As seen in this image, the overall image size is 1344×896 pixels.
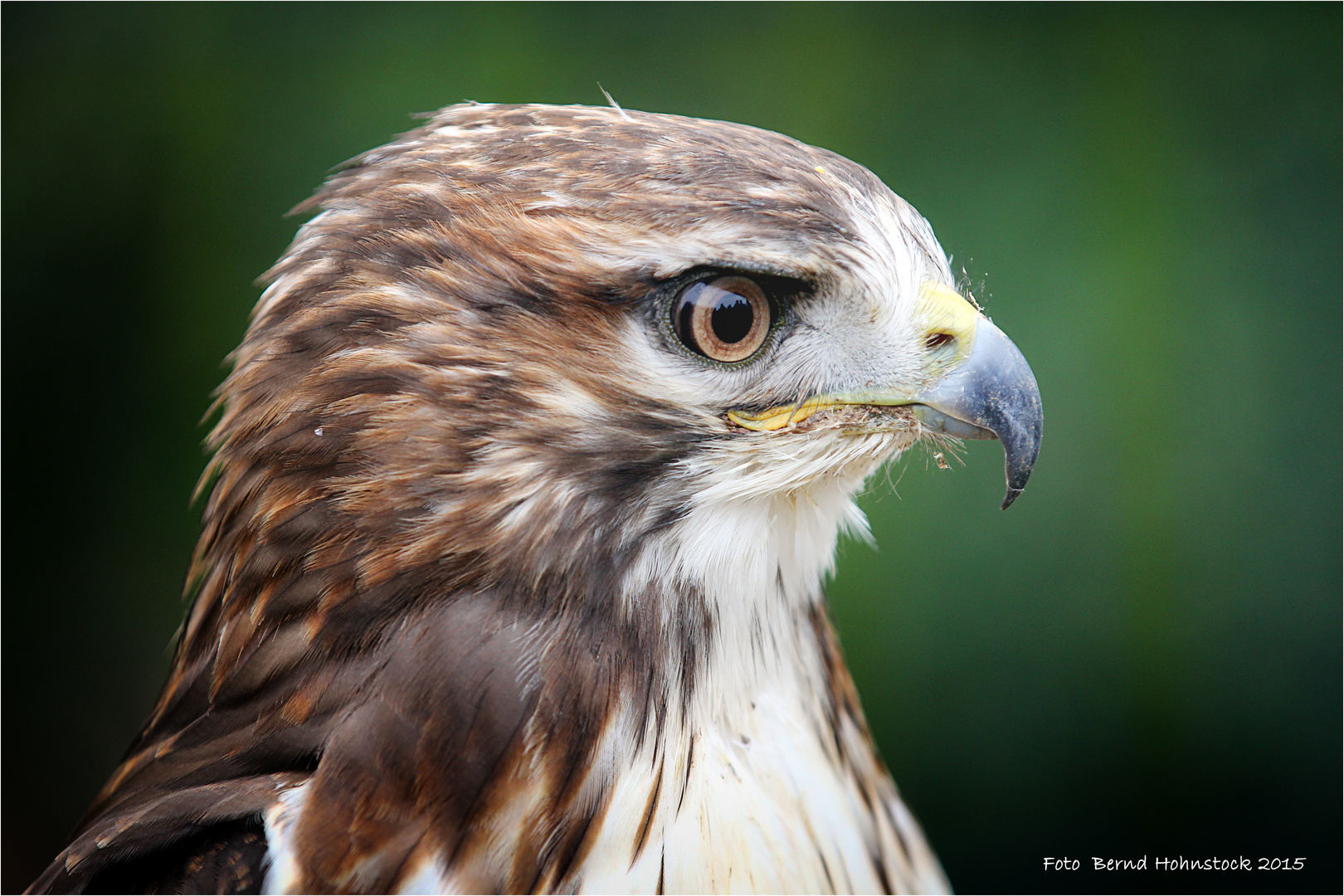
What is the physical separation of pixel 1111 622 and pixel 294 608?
81.8 inches

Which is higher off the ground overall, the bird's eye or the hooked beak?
the bird's eye

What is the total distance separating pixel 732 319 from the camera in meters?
0.97

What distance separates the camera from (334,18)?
2.31 metres

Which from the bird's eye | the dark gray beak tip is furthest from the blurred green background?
the bird's eye

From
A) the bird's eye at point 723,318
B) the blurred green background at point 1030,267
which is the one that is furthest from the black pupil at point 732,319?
the blurred green background at point 1030,267

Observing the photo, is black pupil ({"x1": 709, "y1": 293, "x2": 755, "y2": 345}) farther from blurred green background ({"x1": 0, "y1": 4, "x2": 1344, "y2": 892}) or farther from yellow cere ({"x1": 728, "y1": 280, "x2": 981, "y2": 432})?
blurred green background ({"x1": 0, "y1": 4, "x2": 1344, "y2": 892})

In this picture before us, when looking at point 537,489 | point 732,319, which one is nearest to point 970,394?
point 732,319

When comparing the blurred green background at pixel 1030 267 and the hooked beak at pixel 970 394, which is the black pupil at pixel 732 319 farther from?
the blurred green background at pixel 1030 267

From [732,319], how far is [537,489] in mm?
260

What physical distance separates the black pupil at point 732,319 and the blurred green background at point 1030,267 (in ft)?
4.68

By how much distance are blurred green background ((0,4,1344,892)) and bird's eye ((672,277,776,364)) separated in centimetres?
142

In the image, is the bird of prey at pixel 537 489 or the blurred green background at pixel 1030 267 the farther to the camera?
the blurred green background at pixel 1030 267

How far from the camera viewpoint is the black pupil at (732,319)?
0.96 m

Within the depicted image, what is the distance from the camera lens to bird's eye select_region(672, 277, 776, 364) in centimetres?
95
